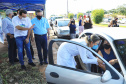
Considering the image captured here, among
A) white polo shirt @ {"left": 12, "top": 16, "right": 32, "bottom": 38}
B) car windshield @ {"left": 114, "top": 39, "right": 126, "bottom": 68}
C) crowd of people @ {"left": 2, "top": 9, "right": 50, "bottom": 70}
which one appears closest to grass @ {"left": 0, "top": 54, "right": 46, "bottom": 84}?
crowd of people @ {"left": 2, "top": 9, "right": 50, "bottom": 70}

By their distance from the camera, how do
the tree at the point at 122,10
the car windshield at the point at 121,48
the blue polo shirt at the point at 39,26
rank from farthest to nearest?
1. the tree at the point at 122,10
2. the blue polo shirt at the point at 39,26
3. the car windshield at the point at 121,48

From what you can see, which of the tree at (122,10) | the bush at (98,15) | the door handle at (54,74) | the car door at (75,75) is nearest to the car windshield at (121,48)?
the car door at (75,75)

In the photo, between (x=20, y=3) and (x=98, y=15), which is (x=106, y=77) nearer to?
(x=20, y=3)

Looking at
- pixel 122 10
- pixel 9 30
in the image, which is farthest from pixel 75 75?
pixel 122 10

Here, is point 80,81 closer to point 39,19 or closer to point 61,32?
point 39,19

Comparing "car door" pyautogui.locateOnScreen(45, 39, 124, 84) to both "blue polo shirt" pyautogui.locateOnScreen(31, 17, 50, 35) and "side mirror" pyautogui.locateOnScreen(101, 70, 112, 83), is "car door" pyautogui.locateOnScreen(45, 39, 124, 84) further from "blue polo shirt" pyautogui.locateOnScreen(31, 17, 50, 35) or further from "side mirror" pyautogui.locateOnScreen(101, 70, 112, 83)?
"blue polo shirt" pyautogui.locateOnScreen(31, 17, 50, 35)

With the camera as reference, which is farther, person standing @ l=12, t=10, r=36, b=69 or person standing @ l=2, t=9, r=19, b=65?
person standing @ l=2, t=9, r=19, b=65

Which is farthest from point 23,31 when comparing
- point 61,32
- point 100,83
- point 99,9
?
point 99,9

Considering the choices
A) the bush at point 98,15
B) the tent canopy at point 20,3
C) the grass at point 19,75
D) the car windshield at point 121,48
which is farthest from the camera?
the bush at point 98,15

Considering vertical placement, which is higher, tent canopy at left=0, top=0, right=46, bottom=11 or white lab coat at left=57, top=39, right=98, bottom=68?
tent canopy at left=0, top=0, right=46, bottom=11

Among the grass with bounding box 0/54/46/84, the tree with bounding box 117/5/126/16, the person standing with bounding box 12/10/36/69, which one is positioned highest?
the tree with bounding box 117/5/126/16

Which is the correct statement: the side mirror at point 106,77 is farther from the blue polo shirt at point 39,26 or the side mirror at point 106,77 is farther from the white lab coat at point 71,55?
the blue polo shirt at point 39,26

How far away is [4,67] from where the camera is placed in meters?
4.09

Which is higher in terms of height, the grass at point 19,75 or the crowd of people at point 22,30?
the crowd of people at point 22,30
